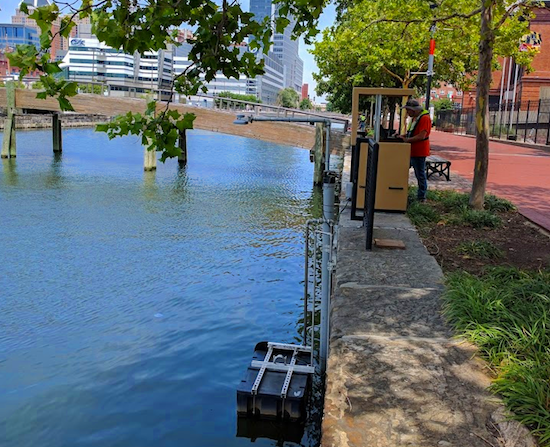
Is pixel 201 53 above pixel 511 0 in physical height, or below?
below

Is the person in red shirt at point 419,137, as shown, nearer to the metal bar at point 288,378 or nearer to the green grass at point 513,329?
the green grass at point 513,329

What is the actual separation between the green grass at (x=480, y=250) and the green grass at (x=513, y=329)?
1.35 metres

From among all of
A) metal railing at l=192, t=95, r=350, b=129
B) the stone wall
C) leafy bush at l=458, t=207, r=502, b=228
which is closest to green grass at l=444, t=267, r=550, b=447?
leafy bush at l=458, t=207, r=502, b=228

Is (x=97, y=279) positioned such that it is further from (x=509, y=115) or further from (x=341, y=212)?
(x=509, y=115)

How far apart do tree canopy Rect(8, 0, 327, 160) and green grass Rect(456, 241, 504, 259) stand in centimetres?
364

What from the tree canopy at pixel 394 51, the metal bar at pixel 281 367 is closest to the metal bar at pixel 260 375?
the metal bar at pixel 281 367

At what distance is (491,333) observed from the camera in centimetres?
430

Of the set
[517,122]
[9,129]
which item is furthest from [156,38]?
[517,122]

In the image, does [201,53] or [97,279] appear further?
[97,279]

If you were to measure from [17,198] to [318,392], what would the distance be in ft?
51.4

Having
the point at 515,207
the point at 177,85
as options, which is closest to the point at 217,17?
the point at 177,85

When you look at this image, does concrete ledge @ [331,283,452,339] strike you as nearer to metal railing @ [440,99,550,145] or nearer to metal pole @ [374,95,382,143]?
metal pole @ [374,95,382,143]

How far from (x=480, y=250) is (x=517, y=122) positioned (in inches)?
1321

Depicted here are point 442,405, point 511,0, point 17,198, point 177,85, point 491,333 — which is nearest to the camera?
point 442,405
